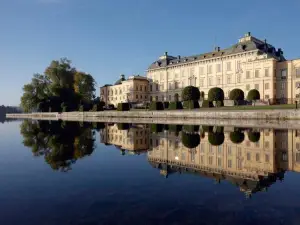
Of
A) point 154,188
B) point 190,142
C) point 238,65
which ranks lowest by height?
point 154,188

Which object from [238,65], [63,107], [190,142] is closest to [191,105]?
[238,65]

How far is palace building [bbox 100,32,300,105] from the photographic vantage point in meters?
46.1

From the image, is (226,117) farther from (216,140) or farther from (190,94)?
(216,140)

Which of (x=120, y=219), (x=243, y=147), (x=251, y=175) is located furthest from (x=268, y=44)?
(x=120, y=219)

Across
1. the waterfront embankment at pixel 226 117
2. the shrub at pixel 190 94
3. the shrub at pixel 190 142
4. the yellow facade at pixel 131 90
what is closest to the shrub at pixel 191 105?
the shrub at pixel 190 94

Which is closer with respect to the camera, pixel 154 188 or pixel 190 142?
pixel 154 188

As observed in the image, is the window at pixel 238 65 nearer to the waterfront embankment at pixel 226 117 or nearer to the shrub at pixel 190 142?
the waterfront embankment at pixel 226 117

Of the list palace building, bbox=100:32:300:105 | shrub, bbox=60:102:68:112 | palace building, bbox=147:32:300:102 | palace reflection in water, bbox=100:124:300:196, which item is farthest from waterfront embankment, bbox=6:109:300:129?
palace building, bbox=147:32:300:102

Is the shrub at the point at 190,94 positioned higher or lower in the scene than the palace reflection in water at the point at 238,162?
higher

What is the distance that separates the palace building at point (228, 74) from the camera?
46094 millimetres

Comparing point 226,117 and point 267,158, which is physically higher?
point 226,117

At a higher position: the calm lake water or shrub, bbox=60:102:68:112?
shrub, bbox=60:102:68:112

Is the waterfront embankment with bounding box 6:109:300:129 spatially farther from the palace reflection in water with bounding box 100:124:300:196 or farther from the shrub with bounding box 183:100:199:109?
the palace reflection in water with bounding box 100:124:300:196

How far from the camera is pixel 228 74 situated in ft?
179
